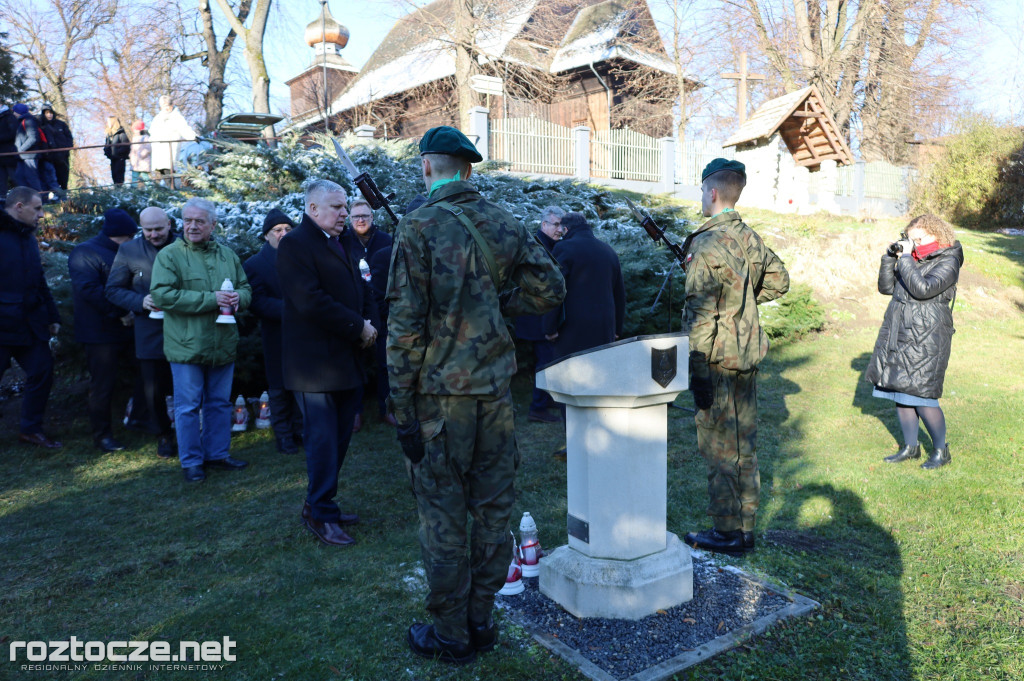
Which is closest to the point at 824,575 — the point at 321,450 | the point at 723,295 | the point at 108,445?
the point at 723,295

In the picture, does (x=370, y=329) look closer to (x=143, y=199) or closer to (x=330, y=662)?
(x=330, y=662)

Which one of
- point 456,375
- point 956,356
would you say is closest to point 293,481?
point 456,375

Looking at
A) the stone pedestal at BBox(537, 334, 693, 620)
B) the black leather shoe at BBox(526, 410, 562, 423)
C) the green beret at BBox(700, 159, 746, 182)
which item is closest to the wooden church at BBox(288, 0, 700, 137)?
the black leather shoe at BBox(526, 410, 562, 423)

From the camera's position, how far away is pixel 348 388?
4238mm

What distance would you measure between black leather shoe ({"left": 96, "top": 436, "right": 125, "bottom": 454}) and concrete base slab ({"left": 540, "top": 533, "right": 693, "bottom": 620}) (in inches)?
175

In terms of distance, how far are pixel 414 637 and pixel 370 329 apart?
1.93 m

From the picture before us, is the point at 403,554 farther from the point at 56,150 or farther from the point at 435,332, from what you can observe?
the point at 56,150

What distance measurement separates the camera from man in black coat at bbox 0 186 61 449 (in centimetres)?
582

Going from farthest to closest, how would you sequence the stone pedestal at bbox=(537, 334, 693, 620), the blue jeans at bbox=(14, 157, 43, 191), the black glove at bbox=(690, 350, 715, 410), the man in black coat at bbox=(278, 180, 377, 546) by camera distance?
the blue jeans at bbox=(14, 157, 43, 191), the man in black coat at bbox=(278, 180, 377, 546), the black glove at bbox=(690, 350, 715, 410), the stone pedestal at bbox=(537, 334, 693, 620)

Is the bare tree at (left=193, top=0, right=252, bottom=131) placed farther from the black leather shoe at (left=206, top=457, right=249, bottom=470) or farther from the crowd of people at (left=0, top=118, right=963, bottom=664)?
the black leather shoe at (left=206, top=457, right=249, bottom=470)

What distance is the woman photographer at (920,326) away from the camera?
17.3 feet

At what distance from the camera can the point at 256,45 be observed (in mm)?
18750

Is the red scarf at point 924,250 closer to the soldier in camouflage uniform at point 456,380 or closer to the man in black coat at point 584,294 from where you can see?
the man in black coat at point 584,294

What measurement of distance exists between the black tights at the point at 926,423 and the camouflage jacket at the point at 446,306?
405cm
